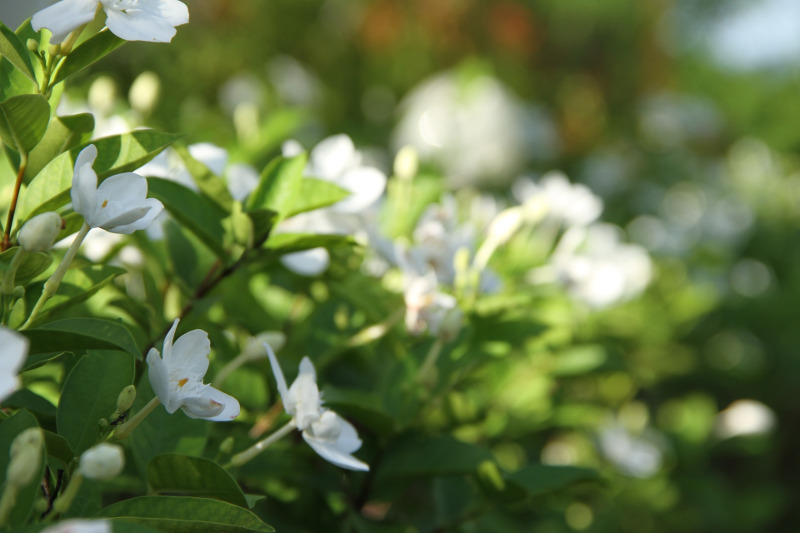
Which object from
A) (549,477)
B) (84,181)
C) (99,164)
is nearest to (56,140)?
(99,164)

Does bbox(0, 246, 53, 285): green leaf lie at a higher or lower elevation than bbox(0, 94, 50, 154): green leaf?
lower

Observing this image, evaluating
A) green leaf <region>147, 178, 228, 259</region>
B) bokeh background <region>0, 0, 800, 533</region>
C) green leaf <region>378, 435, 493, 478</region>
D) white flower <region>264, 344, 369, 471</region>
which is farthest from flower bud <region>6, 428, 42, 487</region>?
bokeh background <region>0, 0, 800, 533</region>

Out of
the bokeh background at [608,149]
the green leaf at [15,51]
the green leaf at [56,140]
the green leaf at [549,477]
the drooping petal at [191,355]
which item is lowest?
the bokeh background at [608,149]

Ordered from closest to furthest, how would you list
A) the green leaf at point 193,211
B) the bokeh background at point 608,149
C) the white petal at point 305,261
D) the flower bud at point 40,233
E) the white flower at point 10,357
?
1. the white flower at point 10,357
2. the flower bud at point 40,233
3. the green leaf at point 193,211
4. the white petal at point 305,261
5. the bokeh background at point 608,149

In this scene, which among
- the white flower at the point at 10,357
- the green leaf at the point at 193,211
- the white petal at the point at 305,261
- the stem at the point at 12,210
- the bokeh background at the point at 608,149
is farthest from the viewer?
the bokeh background at the point at 608,149

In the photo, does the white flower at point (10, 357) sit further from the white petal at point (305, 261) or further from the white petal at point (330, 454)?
the white petal at point (305, 261)

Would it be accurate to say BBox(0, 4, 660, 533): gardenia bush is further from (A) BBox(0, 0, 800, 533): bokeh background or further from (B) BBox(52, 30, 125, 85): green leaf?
(A) BBox(0, 0, 800, 533): bokeh background

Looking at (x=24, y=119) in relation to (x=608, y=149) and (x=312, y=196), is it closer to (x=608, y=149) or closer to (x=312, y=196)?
(x=312, y=196)

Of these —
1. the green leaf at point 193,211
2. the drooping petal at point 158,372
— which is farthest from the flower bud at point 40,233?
the green leaf at point 193,211
